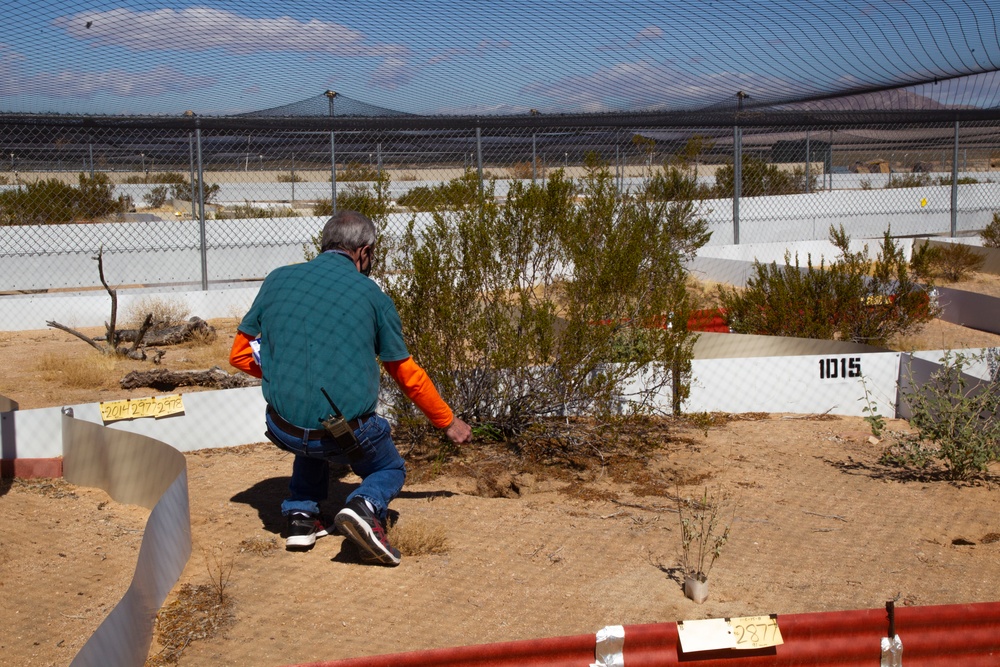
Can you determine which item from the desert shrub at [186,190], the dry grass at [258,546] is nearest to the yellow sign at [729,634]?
the dry grass at [258,546]

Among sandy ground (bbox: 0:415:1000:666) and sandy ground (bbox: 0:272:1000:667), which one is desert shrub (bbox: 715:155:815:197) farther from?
sandy ground (bbox: 0:415:1000:666)

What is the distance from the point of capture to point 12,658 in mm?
3482

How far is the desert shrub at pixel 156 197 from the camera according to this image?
77.5 feet

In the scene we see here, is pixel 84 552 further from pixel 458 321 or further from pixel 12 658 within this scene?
pixel 458 321

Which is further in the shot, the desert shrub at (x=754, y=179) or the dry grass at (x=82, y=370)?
the desert shrub at (x=754, y=179)

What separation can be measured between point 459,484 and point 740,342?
11.3 ft

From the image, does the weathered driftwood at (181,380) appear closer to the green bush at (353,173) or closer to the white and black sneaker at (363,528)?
the green bush at (353,173)

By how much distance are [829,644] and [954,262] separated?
44.0 feet

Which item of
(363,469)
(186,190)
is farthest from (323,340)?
(186,190)

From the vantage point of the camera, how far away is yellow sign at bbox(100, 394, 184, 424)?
602 cm

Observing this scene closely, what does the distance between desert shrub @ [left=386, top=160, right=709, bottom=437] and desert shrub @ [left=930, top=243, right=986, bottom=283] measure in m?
10.3

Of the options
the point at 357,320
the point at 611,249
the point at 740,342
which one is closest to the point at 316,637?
the point at 357,320

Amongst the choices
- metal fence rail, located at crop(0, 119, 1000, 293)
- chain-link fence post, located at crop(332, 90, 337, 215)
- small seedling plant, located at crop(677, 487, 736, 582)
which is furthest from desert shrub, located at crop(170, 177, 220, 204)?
small seedling plant, located at crop(677, 487, 736, 582)

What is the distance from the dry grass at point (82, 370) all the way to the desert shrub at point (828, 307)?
5.82 metres
